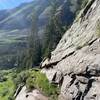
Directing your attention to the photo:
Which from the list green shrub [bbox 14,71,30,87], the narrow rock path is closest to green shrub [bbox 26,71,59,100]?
the narrow rock path

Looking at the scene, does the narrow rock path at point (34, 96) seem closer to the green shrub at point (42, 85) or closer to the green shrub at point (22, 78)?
the green shrub at point (42, 85)

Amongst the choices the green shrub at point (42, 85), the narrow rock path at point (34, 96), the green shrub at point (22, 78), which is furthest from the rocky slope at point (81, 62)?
the green shrub at point (22, 78)

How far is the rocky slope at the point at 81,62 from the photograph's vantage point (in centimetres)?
3869

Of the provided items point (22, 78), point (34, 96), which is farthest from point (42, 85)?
point (22, 78)

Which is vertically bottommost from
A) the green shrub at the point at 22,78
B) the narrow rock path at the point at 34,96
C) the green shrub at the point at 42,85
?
the narrow rock path at the point at 34,96

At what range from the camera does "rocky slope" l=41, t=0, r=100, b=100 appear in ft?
127

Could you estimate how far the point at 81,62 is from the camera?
141ft

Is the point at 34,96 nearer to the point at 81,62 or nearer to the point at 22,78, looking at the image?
the point at 81,62

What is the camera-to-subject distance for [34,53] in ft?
378

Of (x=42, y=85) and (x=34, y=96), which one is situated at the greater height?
(x=42, y=85)

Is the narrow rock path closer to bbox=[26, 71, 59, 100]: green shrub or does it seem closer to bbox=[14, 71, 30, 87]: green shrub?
bbox=[26, 71, 59, 100]: green shrub

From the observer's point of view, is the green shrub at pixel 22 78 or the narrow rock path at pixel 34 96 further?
the green shrub at pixel 22 78

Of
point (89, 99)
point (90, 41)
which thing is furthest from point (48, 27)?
point (89, 99)

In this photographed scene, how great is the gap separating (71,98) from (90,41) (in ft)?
29.1
